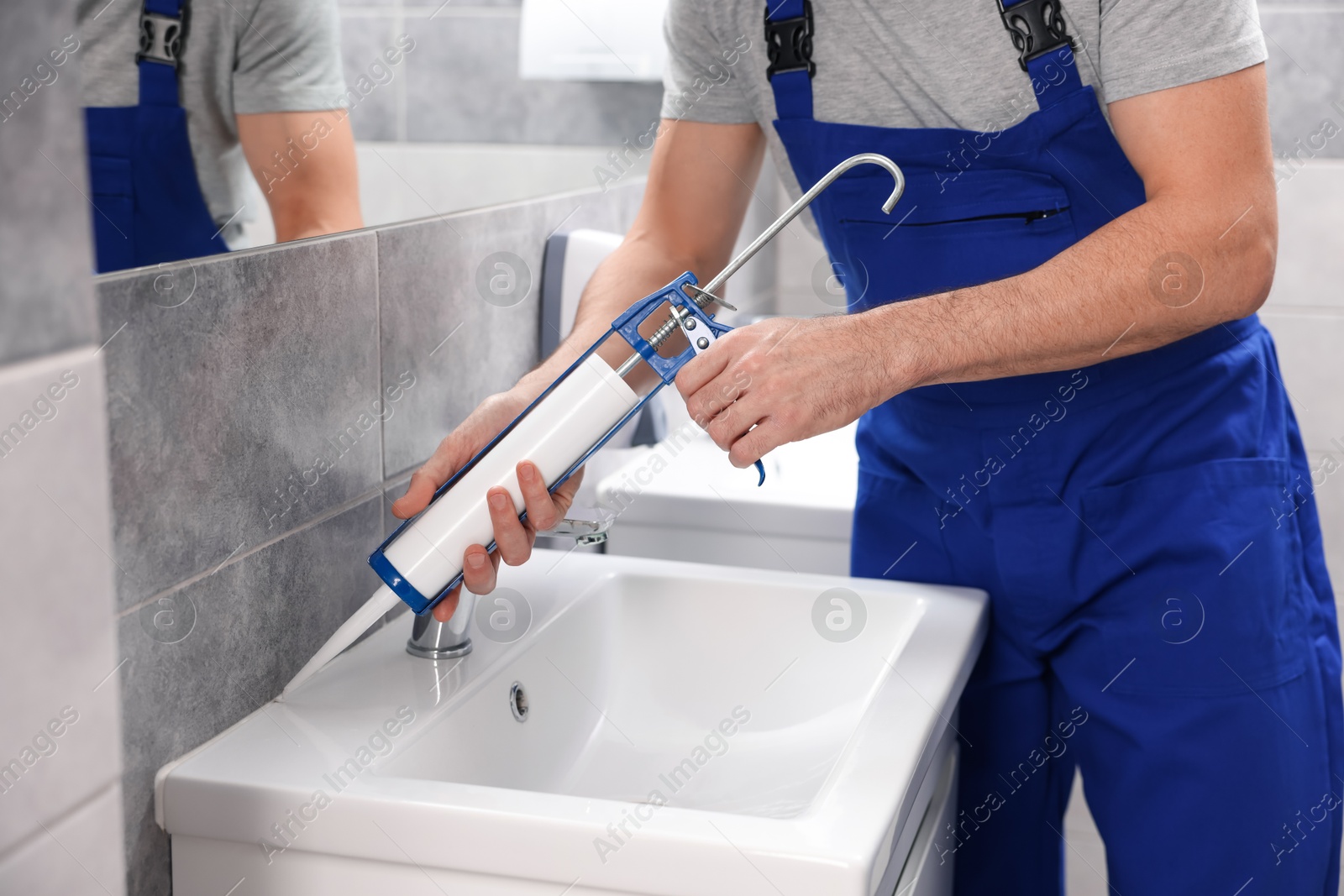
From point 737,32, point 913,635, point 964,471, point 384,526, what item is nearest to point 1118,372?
point 964,471

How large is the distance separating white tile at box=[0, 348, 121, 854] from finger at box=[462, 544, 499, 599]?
397 millimetres

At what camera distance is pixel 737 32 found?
1.19m

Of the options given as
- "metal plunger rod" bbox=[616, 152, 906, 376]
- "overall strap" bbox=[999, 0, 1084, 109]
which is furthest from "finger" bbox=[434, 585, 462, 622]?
"overall strap" bbox=[999, 0, 1084, 109]

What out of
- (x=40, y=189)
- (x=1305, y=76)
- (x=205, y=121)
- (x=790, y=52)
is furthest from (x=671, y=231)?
(x=1305, y=76)

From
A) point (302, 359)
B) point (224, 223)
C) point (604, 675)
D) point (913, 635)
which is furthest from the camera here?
point (604, 675)

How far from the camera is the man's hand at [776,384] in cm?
85

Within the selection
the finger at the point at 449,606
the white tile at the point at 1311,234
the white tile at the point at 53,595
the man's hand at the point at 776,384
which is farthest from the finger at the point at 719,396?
the white tile at the point at 1311,234

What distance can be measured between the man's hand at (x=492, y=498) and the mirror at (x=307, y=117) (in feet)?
0.59

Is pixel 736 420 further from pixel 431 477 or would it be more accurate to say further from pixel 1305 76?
pixel 1305 76

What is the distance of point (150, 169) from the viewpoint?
73cm

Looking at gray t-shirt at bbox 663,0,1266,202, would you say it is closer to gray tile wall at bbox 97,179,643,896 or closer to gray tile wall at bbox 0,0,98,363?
gray tile wall at bbox 97,179,643,896

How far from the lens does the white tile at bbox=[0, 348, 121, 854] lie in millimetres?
393

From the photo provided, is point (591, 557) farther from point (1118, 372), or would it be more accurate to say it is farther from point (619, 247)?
point (1118, 372)

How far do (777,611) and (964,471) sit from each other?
21 centimetres
